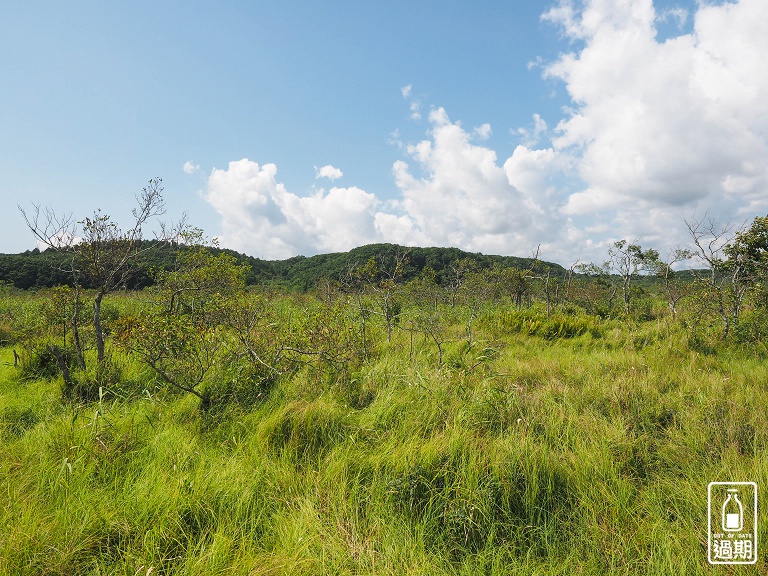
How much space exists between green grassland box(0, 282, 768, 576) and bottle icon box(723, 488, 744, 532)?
0.36 ft

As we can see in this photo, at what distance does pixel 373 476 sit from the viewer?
108 inches

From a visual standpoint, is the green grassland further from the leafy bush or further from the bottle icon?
the leafy bush

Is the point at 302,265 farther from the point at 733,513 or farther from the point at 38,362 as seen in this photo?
the point at 733,513

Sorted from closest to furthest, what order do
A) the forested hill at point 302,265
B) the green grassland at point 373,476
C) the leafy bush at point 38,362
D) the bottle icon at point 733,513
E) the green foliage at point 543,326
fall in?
the green grassland at point 373,476
the bottle icon at point 733,513
the leafy bush at point 38,362
the green foliage at point 543,326
the forested hill at point 302,265

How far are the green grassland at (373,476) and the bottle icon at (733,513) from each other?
110mm

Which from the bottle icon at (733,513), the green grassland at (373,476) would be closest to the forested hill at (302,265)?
the green grassland at (373,476)

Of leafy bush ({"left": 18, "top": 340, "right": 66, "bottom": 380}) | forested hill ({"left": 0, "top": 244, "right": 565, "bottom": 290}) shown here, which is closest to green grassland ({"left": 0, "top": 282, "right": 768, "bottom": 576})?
leafy bush ({"left": 18, "top": 340, "right": 66, "bottom": 380})

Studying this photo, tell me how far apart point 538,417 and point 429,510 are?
6.31 ft

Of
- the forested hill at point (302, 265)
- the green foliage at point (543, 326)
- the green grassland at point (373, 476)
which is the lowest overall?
the green grassland at point (373, 476)

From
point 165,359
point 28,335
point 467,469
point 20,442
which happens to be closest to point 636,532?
point 467,469

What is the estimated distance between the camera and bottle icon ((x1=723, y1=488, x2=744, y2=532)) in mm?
2158

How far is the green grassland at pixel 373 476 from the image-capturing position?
2.03m

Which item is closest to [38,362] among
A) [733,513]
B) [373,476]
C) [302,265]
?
[373,476]

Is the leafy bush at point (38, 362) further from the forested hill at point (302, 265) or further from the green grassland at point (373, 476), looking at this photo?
the forested hill at point (302, 265)
